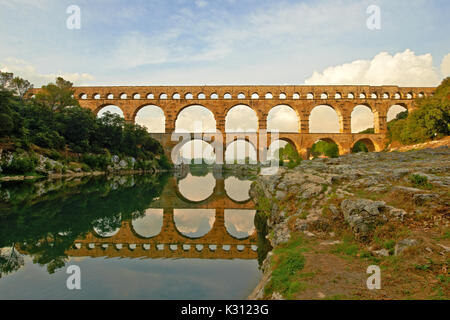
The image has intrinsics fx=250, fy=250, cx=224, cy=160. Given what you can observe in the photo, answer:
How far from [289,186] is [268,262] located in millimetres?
3878

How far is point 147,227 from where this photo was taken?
7.10 meters

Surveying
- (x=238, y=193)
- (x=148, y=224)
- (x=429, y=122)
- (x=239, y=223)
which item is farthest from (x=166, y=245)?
(x=429, y=122)

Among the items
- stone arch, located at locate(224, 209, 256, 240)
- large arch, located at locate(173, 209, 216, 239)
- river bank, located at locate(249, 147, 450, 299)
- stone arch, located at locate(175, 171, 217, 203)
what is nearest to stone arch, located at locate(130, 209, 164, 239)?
large arch, located at locate(173, 209, 216, 239)

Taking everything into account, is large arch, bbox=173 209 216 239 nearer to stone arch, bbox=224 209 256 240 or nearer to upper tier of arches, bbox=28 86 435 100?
stone arch, bbox=224 209 256 240

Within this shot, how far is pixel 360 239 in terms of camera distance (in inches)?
163

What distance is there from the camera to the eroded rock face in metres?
4.20

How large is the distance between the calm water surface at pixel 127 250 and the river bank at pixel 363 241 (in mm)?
781

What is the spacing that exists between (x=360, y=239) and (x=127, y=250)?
4.48 m

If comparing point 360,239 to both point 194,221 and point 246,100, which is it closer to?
point 194,221

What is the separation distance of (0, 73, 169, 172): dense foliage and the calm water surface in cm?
1168

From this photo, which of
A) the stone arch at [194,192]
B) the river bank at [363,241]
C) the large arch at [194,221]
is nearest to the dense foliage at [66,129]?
the stone arch at [194,192]

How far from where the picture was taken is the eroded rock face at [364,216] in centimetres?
420
